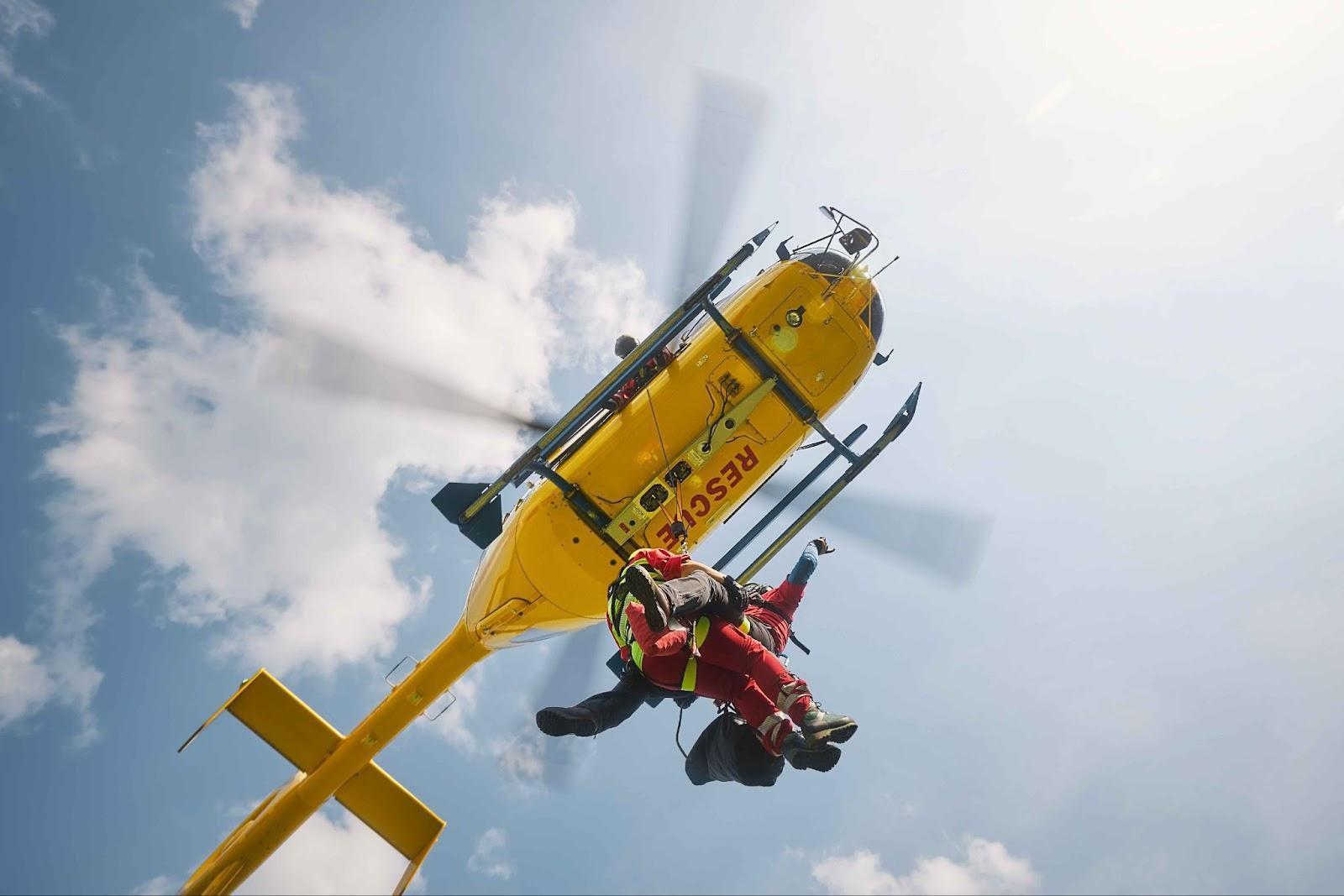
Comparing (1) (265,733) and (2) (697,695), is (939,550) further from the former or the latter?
(1) (265,733)

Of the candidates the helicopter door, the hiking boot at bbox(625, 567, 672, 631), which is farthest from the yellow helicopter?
the hiking boot at bbox(625, 567, 672, 631)

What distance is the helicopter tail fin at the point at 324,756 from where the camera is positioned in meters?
8.23

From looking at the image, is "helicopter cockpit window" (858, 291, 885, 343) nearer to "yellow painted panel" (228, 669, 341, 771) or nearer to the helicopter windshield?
the helicopter windshield

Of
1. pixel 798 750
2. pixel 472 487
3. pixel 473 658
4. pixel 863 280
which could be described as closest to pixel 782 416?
pixel 863 280

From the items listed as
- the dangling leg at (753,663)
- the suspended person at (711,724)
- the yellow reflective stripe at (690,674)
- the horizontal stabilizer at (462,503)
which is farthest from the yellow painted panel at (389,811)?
the dangling leg at (753,663)

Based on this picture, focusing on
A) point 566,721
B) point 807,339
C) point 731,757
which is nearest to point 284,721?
point 566,721

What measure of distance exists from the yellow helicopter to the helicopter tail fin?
799 millimetres

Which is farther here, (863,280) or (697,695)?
(863,280)

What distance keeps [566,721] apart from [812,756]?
160 centimetres

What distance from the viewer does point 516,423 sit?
7137 mm

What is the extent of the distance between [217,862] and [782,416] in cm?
785

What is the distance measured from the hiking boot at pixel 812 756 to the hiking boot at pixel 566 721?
140 cm

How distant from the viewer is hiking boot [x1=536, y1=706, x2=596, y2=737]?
4535 mm

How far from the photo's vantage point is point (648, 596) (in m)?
4.02
